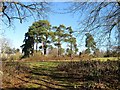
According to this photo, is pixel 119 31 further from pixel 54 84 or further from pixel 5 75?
pixel 5 75

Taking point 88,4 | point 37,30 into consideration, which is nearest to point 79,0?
point 88,4

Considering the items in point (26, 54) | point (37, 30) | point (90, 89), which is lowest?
point (90, 89)

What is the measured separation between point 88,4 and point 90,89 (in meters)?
3.82

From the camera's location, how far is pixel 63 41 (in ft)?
60.0

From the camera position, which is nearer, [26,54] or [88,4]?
[88,4]

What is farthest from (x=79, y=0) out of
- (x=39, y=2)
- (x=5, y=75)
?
(x=5, y=75)

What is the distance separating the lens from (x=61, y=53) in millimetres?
23922

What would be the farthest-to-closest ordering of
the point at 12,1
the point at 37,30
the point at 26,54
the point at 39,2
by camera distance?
the point at 26,54
the point at 37,30
the point at 39,2
the point at 12,1

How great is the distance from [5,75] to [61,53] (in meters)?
12.9

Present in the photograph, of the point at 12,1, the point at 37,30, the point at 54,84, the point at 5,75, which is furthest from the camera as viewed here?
the point at 37,30

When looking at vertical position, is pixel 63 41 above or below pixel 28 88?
above

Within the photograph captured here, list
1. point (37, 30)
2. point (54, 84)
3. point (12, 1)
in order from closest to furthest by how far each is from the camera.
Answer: point (54, 84), point (12, 1), point (37, 30)

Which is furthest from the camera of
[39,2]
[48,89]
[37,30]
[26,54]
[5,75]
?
[26,54]

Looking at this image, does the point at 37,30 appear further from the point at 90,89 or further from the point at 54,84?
the point at 90,89
